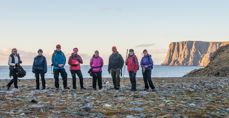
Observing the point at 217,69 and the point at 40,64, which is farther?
the point at 217,69

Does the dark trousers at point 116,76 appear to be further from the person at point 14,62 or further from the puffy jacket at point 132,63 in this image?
the person at point 14,62

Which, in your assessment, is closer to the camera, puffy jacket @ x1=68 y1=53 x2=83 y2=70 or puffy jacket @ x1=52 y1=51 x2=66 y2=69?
puffy jacket @ x1=52 y1=51 x2=66 y2=69

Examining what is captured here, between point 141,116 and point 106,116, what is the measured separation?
119cm

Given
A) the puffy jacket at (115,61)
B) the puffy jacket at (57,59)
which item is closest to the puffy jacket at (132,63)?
the puffy jacket at (115,61)

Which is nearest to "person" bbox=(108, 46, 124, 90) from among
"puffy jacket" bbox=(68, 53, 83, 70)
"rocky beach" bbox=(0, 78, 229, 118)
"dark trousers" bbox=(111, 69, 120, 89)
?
"dark trousers" bbox=(111, 69, 120, 89)

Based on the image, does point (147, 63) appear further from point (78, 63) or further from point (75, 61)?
point (75, 61)

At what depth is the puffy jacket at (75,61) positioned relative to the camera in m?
26.7

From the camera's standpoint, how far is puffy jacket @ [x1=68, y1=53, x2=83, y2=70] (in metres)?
26.7

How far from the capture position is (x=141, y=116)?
616 inches

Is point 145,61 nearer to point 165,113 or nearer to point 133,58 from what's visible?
point 133,58

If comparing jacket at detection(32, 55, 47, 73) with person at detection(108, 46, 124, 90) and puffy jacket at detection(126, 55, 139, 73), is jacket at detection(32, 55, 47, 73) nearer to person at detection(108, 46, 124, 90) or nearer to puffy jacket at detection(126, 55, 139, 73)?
person at detection(108, 46, 124, 90)

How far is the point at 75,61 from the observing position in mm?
26719

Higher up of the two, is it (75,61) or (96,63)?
(75,61)

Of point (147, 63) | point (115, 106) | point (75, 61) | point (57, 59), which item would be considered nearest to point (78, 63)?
point (75, 61)
